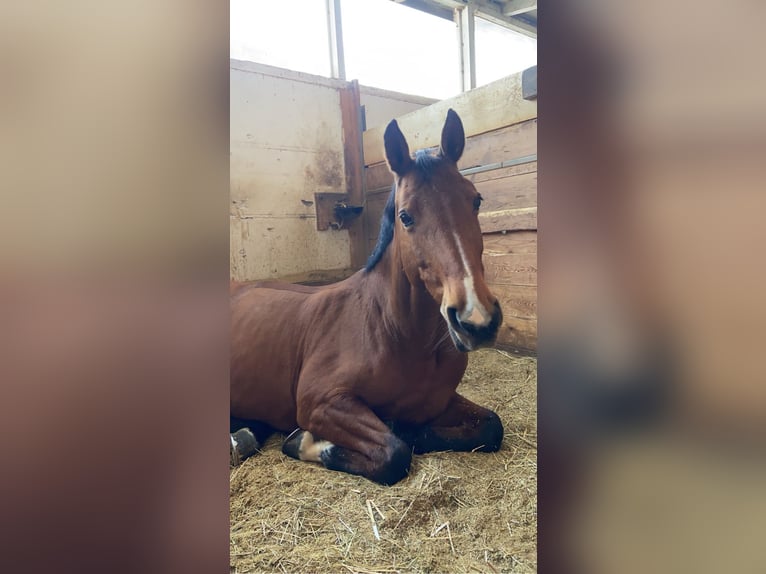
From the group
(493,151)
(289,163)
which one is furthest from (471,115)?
(289,163)

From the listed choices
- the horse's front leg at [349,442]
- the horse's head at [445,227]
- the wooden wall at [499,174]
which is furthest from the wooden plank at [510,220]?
the horse's front leg at [349,442]

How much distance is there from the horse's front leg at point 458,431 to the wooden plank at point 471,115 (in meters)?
0.56

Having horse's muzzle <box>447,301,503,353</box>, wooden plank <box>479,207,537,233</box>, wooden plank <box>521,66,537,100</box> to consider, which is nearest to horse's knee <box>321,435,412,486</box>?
horse's muzzle <box>447,301,503,353</box>

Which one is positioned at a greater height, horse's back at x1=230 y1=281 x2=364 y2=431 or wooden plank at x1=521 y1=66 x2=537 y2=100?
wooden plank at x1=521 y1=66 x2=537 y2=100

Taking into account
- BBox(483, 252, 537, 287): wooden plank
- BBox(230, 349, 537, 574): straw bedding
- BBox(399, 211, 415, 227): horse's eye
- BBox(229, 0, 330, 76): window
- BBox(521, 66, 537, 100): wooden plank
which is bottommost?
BBox(230, 349, 537, 574): straw bedding

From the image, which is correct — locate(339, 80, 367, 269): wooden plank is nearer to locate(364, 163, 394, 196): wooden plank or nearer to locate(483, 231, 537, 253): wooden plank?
locate(364, 163, 394, 196): wooden plank

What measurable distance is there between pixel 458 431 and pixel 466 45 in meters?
0.85

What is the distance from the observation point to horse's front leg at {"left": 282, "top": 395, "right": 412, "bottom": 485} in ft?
2.73
